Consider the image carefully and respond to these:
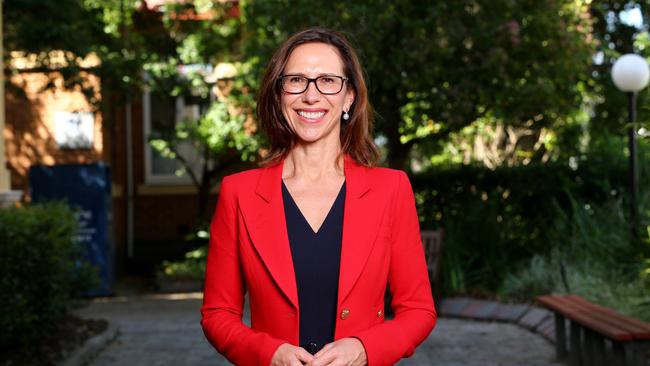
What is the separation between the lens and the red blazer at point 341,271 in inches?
118

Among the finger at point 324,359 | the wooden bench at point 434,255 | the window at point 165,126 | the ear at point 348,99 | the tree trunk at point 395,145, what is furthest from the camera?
the window at point 165,126

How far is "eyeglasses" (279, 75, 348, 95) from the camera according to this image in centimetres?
312

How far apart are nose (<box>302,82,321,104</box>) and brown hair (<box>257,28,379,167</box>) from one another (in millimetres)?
97

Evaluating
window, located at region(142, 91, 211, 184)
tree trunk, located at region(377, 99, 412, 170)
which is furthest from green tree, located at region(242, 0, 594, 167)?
window, located at region(142, 91, 211, 184)

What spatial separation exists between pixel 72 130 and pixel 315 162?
18.3 meters

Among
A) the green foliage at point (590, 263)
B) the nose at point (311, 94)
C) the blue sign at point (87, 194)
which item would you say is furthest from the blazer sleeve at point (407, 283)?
the blue sign at point (87, 194)

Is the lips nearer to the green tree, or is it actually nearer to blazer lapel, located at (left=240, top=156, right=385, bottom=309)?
blazer lapel, located at (left=240, top=156, right=385, bottom=309)

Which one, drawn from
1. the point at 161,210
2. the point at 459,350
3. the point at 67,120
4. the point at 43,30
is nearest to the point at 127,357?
the point at 459,350

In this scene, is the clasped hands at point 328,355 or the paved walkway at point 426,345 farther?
the paved walkway at point 426,345

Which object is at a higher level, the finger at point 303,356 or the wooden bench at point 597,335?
the finger at point 303,356

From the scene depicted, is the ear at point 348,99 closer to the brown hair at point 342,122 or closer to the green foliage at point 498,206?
the brown hair at point 342,122

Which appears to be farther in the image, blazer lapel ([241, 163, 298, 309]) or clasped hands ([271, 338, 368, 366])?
blazer lapel ([241, 163, 298, 309])

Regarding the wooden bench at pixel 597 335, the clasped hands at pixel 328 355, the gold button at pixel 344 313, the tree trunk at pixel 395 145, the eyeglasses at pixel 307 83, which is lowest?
the wooden bench at pixel 597 335

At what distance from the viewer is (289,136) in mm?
3225
